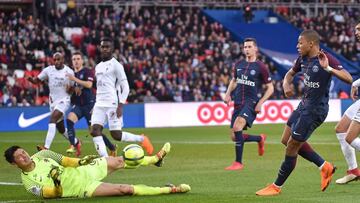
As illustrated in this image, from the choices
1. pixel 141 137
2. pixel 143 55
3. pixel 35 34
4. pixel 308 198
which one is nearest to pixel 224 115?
pixel 143 55

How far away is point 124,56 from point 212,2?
1142 centimetres

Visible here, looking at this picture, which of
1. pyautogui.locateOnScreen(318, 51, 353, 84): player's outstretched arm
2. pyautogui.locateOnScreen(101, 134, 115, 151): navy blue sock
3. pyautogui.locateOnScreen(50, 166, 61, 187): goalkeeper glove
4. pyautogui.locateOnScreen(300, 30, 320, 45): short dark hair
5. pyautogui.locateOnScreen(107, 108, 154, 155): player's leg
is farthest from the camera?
pyautogui.locateOnScreen(101, 134, 115, 151): navy blue sock

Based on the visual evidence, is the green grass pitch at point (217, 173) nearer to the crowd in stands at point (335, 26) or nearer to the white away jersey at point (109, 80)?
the white away jersey at point (109, 80)

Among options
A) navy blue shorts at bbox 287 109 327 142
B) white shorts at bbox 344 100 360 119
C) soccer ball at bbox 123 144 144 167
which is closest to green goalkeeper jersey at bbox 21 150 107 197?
soccer ball at bbox 123 144 144 167

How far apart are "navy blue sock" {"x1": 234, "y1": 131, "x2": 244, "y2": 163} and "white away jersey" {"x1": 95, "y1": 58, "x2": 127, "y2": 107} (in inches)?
98.4

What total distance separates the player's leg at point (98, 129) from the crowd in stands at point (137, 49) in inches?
662

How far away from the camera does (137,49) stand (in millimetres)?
41375

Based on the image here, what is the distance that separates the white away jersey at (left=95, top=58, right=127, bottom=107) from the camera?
58.2 ft

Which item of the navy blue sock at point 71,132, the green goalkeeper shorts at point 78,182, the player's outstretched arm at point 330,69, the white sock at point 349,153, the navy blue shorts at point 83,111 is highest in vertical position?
the player's outstretched arm at point 330,69

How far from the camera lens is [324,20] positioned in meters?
50.7

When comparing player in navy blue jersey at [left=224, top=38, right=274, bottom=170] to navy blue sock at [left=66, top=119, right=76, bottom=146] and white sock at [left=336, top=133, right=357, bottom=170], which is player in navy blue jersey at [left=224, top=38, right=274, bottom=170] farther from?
navy blue sock at [left=66, top=119, right=76, bottom=146]

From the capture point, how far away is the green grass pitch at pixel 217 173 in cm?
1240

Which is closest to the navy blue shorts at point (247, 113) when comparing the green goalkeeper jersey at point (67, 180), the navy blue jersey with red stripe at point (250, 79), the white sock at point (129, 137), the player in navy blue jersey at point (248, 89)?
the player in navy blue jersey at point (248, 89)

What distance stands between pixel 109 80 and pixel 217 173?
310cm
